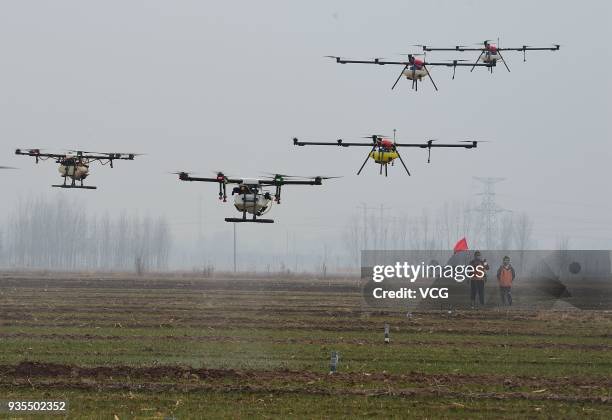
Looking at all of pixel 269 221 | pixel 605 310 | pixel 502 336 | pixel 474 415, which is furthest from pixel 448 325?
pixel 474 415

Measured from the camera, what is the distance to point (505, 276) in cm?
5081

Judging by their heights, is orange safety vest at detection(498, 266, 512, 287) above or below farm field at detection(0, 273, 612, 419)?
above

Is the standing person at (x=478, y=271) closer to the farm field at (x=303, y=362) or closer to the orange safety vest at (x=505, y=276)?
the orange safety vest at (x=505, y=276)

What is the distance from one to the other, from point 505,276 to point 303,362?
2344cm

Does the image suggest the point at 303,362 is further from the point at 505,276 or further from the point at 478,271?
the point at 505,276

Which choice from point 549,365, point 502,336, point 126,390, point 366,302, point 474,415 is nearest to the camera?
point 474,415

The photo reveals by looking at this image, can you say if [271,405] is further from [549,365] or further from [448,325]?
[448,325]

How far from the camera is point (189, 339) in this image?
36.2 meters

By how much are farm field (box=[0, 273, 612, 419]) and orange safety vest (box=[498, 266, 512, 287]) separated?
1.58 metres

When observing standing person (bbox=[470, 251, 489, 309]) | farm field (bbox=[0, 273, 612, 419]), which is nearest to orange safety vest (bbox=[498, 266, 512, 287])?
standing person (bbox=[470, 251, 489, 309])

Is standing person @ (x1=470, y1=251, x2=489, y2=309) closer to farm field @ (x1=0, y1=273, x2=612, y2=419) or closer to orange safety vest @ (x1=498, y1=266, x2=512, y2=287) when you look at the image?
orange safety vest @ (x1=498, y1=266, x2=512, y2=287)

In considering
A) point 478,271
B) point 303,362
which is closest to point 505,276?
point 478,271

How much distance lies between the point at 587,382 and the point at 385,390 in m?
6.04

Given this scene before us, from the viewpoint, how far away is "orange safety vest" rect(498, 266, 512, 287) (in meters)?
50.2
